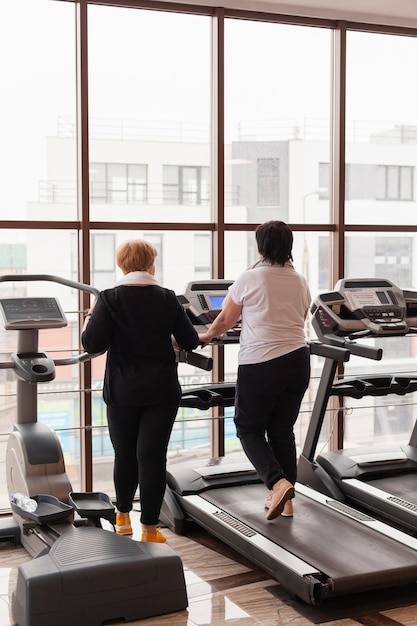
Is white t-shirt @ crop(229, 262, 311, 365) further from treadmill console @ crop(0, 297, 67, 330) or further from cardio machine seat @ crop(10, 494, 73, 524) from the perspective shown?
cardio machine seat @ crop(10, 494, 73, 524)

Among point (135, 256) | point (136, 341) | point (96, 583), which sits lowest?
point (96, 583)

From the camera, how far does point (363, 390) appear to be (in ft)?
17.0

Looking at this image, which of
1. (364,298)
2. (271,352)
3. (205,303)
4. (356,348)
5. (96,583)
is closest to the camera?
(96,583)

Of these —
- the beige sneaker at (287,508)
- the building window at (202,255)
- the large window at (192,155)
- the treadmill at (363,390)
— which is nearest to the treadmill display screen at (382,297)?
the treadmill at (363,390)

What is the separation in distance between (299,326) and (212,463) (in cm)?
131

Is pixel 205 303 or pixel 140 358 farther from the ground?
pixel 205 303

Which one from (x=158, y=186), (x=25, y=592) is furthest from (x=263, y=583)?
(x=158, y=186)

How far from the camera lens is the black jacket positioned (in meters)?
4.01

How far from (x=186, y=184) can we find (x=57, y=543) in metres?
2.77

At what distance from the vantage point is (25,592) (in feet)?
11.1

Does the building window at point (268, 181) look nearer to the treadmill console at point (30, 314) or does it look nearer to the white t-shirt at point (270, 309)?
the white t-shirt at point (270, 309)

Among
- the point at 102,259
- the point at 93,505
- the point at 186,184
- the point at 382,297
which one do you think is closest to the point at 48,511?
the point at 93,505

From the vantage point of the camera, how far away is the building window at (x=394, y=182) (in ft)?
20.2

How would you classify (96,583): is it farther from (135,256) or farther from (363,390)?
(363,390)
